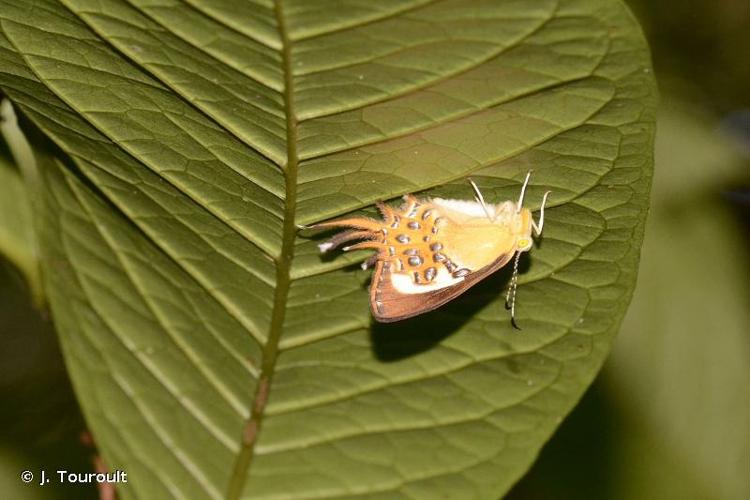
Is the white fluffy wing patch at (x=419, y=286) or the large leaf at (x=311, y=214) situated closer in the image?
the large leaf at (x=311, y=214)

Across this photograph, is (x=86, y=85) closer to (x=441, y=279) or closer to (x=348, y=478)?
(x=441, y=279)

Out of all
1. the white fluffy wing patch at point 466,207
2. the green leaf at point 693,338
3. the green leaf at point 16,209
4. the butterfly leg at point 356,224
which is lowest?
the green leaf at point 693,338

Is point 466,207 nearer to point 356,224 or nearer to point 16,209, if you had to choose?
point 356,224

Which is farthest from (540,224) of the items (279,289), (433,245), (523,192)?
(279,289)

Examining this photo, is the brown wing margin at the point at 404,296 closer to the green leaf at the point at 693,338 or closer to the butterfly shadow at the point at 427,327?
the butterfly shadow at the point at 427,327

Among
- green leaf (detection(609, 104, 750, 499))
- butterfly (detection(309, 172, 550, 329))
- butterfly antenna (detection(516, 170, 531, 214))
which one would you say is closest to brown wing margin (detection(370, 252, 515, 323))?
butterfly (detection(309, 172, 550, 329))

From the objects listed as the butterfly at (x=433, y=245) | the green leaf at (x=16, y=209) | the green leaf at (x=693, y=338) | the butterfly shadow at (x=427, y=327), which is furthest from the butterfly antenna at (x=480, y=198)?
the green leaf at (x=693, y=338)
